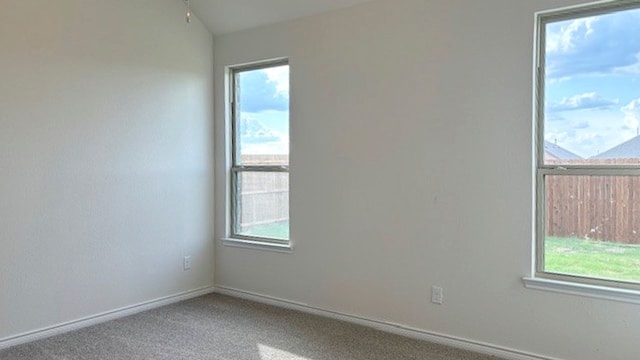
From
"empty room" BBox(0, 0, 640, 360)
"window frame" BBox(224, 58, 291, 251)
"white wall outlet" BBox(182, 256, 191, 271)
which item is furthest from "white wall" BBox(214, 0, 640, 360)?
"white wall outlet" BBox(182, 256, 191, 271)

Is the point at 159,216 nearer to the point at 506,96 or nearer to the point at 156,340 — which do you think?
the point at 156,340

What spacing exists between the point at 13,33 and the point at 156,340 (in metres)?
2.25

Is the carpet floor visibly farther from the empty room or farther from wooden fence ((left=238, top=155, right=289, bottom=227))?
wooden fence ((left=238, top=155, right=289, bottom=227))

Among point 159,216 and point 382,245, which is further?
point 159,216

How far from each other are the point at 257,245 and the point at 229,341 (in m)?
1.08

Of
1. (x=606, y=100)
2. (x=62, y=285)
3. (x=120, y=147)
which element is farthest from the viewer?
(x=120, y=147)

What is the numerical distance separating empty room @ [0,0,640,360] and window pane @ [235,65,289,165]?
0.02 m

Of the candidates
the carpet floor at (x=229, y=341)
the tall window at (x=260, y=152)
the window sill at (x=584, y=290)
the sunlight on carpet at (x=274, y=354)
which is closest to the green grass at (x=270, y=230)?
the tall window at (x=260, y=152)

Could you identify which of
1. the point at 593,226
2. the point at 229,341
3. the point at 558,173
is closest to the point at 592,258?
the point at 593,226

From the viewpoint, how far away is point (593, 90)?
2.72 m

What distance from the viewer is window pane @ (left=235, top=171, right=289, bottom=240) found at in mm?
4055

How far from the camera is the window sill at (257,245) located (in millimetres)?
3970

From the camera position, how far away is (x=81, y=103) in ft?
11.3

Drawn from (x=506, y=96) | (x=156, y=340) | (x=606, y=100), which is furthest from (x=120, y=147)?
(x=606, y=100)
